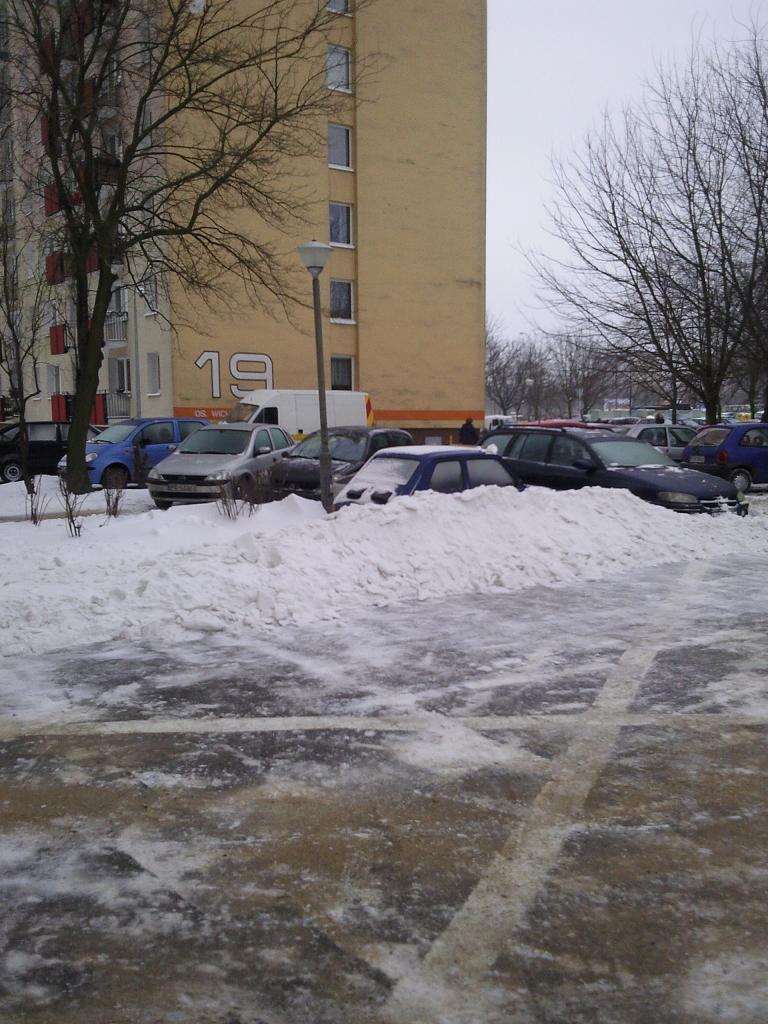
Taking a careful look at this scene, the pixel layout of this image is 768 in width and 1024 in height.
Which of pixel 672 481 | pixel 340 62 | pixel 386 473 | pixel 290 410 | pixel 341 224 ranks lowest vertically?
pixel 672 481

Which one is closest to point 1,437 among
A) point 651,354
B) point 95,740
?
point 651,354

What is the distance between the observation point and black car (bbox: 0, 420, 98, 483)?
2356cm

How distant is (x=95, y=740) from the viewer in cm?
533

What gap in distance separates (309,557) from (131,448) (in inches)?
509

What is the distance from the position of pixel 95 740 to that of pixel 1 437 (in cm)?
2081

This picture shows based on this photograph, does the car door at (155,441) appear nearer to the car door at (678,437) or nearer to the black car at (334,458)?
the black car at (334,458)

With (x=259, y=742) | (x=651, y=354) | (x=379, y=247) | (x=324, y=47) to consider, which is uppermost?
(x=324, y=47)

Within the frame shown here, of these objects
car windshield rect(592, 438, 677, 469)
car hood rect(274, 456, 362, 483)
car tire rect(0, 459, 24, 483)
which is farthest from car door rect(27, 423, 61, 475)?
car windshield rect(592, 438, 677, 469)

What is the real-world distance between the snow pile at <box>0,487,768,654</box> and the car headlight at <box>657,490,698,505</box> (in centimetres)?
53

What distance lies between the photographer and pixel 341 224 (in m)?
33.0

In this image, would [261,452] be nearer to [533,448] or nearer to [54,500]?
[54,500]

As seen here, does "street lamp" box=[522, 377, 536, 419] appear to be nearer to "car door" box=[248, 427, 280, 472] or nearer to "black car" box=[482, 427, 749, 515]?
"car door" box=[248, 427, 280, 472]

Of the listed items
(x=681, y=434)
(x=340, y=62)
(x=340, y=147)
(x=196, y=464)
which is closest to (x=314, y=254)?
(x=196, y=464)

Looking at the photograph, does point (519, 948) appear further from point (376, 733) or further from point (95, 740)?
point (95, 740)
